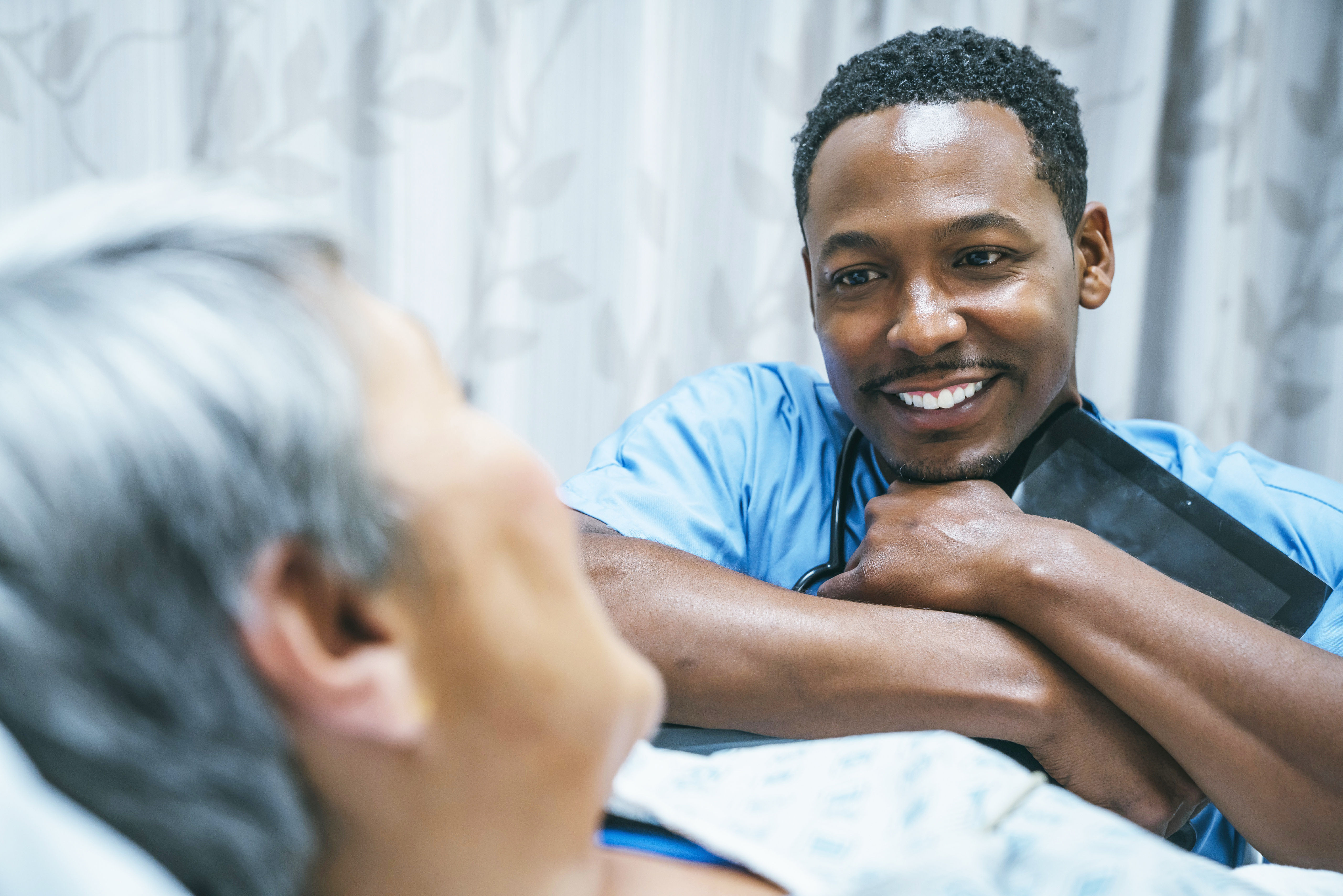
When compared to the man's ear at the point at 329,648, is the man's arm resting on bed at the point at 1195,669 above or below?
below

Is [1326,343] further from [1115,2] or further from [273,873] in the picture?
[273,873]

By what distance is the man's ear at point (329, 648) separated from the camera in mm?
361

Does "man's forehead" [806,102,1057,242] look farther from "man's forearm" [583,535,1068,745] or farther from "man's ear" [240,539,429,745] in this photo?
"man's ear" [240,539,429,745]

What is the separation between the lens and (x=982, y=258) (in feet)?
3.13

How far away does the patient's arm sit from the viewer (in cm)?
73

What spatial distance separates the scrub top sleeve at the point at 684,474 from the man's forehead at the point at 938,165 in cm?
28

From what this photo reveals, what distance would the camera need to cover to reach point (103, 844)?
1.14 ft

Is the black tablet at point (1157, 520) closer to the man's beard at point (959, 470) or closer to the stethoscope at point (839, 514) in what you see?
the man's beard at point (959, 470)

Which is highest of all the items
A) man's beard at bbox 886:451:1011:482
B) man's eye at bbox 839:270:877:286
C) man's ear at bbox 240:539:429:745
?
man's eye at bbox 839:270:877:286

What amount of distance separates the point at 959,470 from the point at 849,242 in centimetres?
30

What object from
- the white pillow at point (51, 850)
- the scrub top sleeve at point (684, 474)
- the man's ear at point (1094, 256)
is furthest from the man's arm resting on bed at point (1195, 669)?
the white pillow at point (51, 850)

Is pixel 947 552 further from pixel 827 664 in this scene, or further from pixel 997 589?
pixel 827 664

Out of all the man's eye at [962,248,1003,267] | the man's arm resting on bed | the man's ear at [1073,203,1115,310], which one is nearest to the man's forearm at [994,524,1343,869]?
the man's arm resting on bed

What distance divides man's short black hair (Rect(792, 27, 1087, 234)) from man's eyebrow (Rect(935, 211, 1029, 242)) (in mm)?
93
